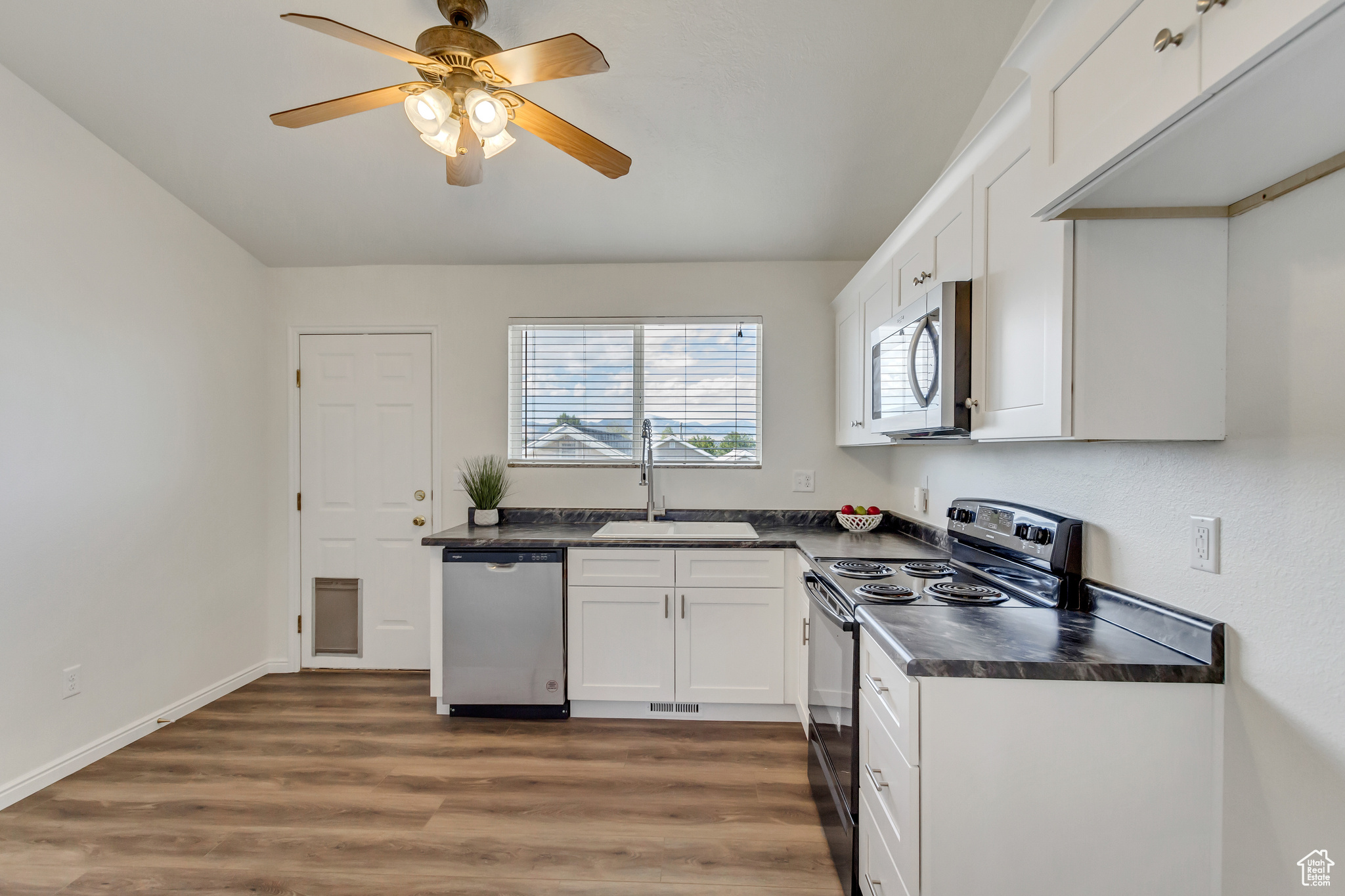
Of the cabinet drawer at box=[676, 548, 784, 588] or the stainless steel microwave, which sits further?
the cabinet drawer at box=[676, 548, 784, 588]

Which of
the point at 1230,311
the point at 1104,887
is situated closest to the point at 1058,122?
the point at 1230,311

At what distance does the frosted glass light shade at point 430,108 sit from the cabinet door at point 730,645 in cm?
213

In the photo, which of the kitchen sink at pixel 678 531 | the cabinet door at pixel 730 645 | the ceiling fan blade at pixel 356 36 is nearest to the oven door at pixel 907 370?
the kitchen sink at pixel 678 531

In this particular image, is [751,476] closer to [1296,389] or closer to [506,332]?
[506,332]

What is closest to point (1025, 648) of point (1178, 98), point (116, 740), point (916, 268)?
point (1178, 98)

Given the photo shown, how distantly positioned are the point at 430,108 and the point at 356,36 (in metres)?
0.23

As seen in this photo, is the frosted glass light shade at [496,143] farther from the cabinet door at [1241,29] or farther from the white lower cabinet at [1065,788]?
the white lower cabinet at [1065,788]

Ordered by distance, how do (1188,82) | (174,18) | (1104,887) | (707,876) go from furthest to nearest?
(174,18), (707,876), (1104,887), (1188,82)

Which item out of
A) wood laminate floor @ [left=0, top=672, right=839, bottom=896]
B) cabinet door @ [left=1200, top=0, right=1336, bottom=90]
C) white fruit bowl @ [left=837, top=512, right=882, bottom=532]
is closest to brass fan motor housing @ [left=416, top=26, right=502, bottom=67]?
cabinet door @ [left=1200, top=0, right=1336, bottom=90]

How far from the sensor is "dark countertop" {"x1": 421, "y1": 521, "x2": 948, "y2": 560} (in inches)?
104

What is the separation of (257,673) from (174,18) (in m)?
3.17

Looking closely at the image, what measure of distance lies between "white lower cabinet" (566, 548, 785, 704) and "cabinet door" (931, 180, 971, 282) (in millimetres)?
1534

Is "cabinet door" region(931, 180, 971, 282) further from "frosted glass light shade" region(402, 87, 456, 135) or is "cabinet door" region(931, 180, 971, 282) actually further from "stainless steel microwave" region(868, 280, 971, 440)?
"frosted glass light shade" region(402, 87, 456, 135)

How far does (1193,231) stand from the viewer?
1279 millimetres
